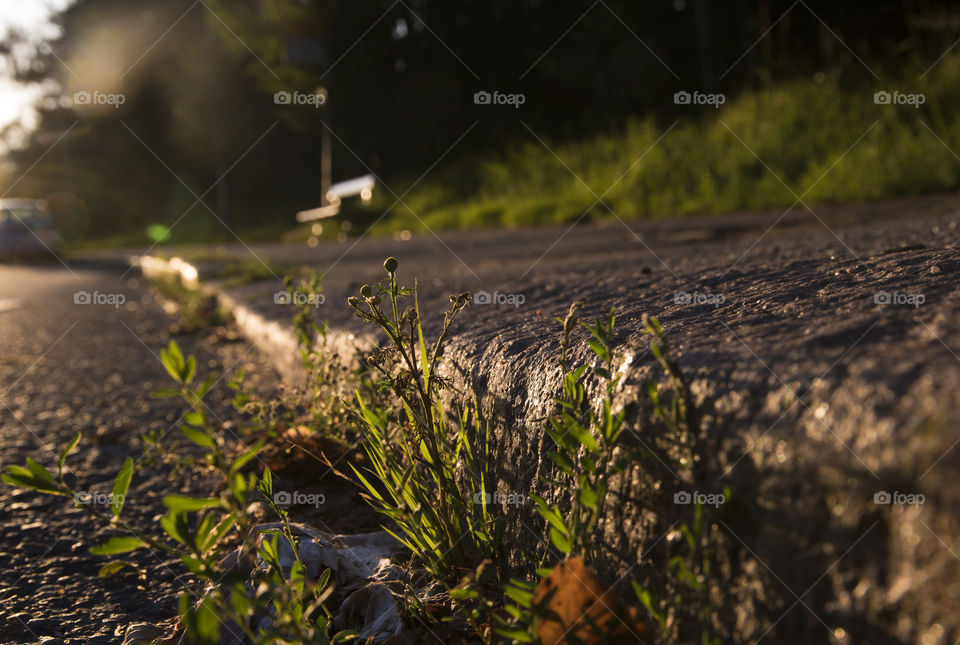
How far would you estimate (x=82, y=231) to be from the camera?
34.9 m

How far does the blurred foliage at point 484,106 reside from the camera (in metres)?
9.08

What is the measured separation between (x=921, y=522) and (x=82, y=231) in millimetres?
38692

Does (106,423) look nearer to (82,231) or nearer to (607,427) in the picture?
(607,427)

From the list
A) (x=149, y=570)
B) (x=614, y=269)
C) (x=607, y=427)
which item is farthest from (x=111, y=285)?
(x=607, y=427)

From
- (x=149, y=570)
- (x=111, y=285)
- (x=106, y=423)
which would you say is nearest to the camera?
(x=149, y=570)
